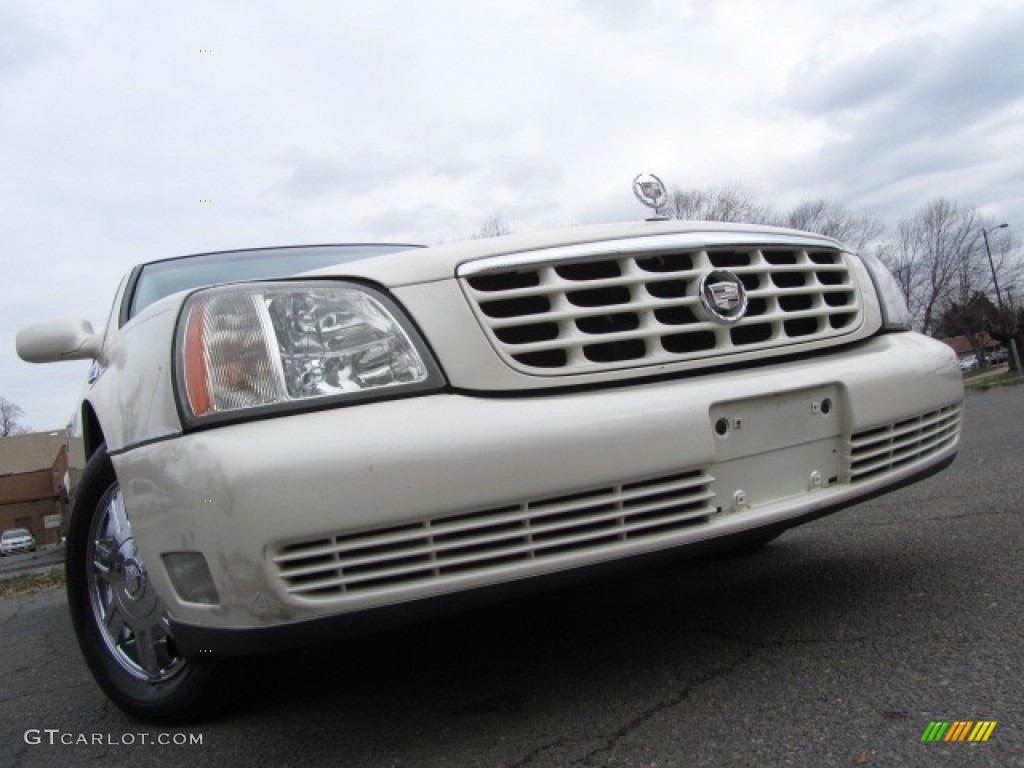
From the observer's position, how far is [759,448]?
212cm

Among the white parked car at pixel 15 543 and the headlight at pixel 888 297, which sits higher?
the headlight at pixel 888 297

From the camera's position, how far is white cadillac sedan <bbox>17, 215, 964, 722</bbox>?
1.72 m

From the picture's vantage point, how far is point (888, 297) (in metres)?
2.78

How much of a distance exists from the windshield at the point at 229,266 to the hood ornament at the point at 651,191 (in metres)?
1.27

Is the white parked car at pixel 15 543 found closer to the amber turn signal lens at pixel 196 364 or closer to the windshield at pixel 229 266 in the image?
the windshield at pixel 229 266

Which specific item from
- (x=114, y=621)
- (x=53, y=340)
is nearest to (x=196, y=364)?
(x=114, y=621)

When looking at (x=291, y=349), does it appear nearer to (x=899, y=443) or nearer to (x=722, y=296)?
(x=722, y=296)

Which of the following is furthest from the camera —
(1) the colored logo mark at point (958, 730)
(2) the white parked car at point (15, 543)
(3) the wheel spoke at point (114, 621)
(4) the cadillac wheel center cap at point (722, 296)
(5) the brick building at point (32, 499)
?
(5) the brick building at point (32, 499)

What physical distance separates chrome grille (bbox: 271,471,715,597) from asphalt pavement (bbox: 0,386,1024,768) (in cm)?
40

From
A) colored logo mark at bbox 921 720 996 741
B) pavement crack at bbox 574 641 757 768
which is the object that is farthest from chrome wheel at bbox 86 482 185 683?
colored logo mark at bbox 921 720 996 741

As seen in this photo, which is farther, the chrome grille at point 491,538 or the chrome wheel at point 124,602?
the chrome wheel at point 124,602

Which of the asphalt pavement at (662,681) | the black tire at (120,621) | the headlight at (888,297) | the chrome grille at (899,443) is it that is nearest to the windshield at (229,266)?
the black tire at (120,621)

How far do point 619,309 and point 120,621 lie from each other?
1606 mm

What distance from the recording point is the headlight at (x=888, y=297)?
8.94ft
